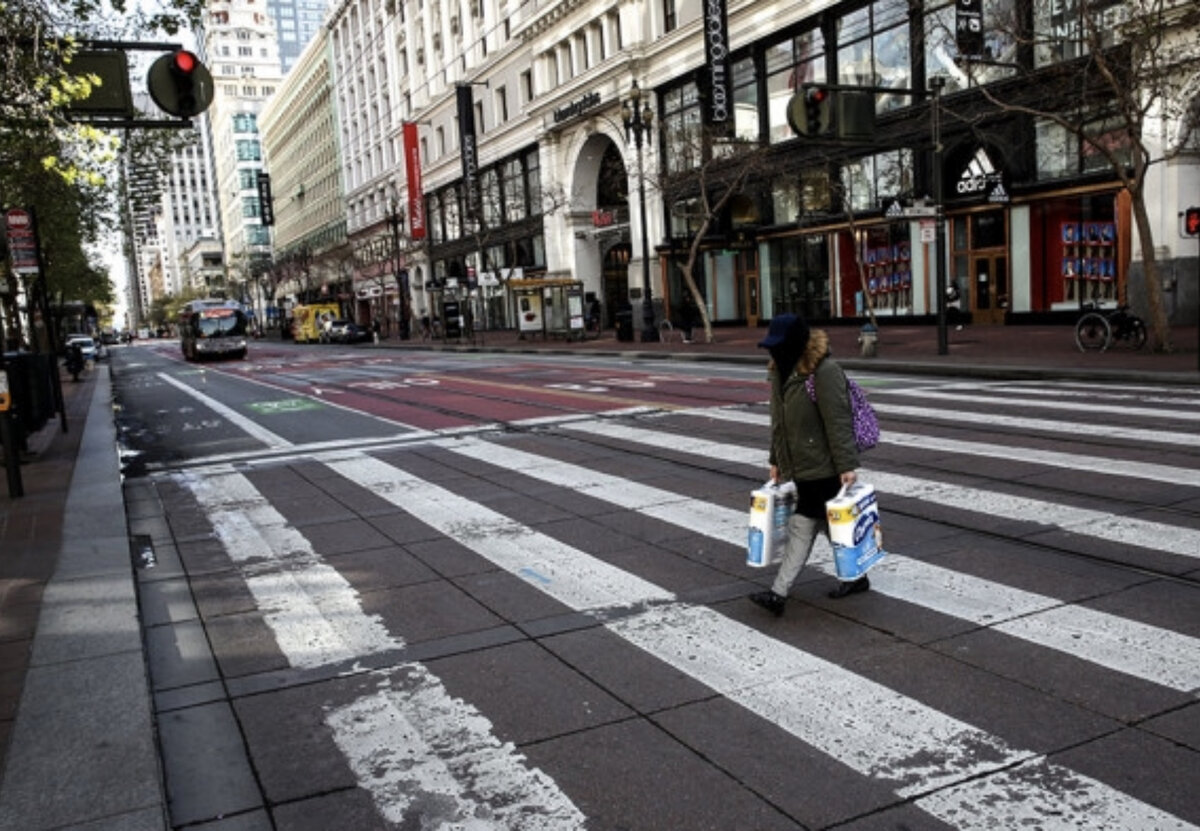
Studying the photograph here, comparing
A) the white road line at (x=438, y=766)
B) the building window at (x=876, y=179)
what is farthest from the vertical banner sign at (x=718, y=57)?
the white road line at (x=438, y=766)

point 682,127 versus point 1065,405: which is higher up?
point 682,127

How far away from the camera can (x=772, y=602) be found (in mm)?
5594

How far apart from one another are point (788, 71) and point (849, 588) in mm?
33811

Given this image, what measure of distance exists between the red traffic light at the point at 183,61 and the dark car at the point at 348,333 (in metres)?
56.7

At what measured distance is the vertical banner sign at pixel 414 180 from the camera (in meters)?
71.8

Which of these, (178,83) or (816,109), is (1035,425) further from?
(178,83)

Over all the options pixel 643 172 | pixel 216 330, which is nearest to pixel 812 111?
pixel 643 172

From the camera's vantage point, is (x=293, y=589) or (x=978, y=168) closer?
(x=293, y=589)

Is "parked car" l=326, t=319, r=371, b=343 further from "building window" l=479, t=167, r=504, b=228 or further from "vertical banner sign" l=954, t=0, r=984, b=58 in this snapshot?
"vertical banner sign" l=954, t=0, r=984, b=58

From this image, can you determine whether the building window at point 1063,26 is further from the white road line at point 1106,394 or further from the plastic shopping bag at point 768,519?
the plastic shopping bag at point 768,519

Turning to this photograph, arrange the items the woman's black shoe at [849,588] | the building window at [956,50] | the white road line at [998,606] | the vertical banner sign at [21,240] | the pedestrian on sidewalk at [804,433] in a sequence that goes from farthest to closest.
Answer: the building window at [956,50], the vertical banner sign at [21,240], the woman's black shoe at [849,588], the pedestrian on sidewalk at [804,433], the white road line at [998,606]

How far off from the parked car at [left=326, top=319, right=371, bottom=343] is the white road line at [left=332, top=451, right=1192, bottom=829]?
61.0m

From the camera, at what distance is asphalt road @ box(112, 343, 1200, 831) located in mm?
3717

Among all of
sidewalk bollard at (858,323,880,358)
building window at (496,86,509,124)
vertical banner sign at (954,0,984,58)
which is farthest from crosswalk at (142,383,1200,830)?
building window at (496,86,509,124)
